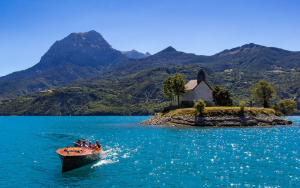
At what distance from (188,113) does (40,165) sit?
63382 mm

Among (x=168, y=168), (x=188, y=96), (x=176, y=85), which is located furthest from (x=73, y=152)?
(x=188, y=96)

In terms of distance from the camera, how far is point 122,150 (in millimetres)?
43094

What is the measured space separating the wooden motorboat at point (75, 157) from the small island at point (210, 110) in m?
55.4

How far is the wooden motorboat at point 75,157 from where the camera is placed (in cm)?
2895

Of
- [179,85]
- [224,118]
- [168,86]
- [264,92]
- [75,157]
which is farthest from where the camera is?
[264,92]

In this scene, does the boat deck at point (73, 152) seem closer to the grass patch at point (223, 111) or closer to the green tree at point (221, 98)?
the grass patch at point (223, 111)

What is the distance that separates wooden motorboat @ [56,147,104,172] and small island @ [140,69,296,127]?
55.4m

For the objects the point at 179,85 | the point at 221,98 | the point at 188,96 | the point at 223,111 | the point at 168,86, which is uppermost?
the point at 179,85

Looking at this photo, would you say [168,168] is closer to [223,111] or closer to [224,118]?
[224,118]

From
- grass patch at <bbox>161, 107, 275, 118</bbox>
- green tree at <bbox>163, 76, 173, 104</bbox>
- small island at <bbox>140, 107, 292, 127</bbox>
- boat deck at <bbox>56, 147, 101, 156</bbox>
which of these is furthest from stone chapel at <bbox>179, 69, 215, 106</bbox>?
boat deck at <bbox>56, 147, 101, 156</bbox>

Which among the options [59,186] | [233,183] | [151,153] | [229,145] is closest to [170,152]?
[151,153]

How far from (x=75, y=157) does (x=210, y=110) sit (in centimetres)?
6346

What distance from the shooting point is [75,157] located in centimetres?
2969

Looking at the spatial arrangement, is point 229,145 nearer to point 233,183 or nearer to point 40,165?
point 233,183
